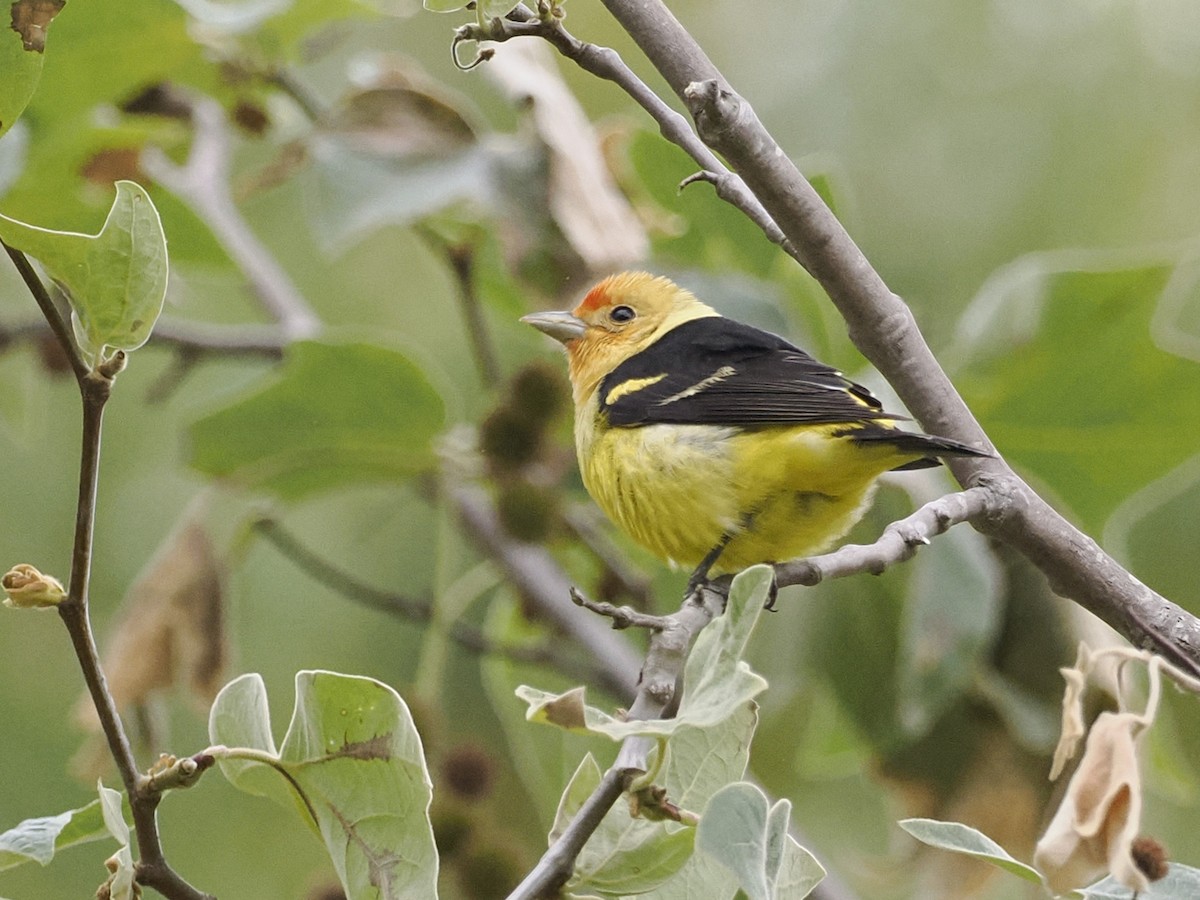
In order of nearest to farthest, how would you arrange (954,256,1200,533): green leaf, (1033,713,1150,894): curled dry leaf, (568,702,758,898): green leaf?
(1033,713,1150,894): curled dry leaf
(568,702,758,898): green leaf
(954,256,1200,533): green leaf

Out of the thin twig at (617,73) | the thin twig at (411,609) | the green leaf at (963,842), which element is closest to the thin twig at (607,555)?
the thin twig at (411,609)

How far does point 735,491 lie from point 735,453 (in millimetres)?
77

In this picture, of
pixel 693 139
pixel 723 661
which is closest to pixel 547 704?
pixel 723 661

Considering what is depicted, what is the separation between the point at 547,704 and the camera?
121 cm

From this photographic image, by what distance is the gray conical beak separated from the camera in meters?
3.28

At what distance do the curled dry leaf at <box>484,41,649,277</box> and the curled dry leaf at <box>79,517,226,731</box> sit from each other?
37.9 inches

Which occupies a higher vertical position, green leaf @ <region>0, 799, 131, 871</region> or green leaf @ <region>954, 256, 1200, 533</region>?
green leaf @ <region>0, 799, 131, 871</region>

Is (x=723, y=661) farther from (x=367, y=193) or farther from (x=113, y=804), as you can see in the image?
(x=367, y=193)

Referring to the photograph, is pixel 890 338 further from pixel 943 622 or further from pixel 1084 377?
pixel 1084 377

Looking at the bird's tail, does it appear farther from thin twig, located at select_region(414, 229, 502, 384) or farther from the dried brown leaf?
the dried brown leaf

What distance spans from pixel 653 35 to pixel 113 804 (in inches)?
38.5

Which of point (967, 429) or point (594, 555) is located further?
→ point (594, 555)

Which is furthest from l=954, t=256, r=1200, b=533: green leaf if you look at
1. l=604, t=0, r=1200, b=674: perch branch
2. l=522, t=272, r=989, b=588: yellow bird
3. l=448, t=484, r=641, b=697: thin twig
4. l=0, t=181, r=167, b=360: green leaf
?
l=0, t=181, r=167, b=360: green leaf

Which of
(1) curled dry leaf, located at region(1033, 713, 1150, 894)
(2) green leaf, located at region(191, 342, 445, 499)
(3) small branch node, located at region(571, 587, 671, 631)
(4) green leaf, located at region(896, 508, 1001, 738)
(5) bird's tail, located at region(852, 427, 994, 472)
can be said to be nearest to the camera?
(1) curled dry leaf, located at region(1033, 713, 1150, 894)
